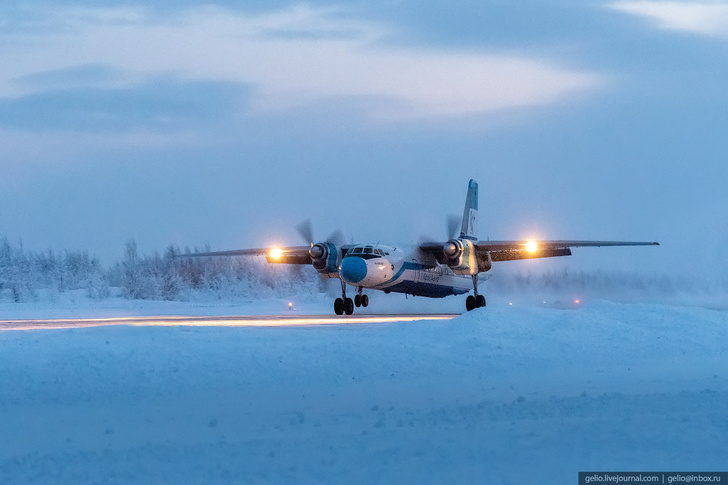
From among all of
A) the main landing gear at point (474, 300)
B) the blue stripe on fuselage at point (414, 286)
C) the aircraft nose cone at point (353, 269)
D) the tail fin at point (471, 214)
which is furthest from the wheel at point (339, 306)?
the tail fin at point (471, 214)

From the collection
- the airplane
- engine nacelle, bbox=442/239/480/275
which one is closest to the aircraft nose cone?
the airplane

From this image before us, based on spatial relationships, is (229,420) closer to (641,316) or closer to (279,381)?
(279,381)

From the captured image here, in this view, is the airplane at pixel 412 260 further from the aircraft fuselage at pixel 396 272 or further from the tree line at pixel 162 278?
the tree line at pixel 162 278

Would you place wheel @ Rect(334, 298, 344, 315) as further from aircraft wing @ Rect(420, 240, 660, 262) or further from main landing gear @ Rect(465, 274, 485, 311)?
main landing gear @ Rect(465, 274, 485, 311)

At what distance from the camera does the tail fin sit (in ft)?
164

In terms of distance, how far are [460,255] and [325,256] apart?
6.55 meters

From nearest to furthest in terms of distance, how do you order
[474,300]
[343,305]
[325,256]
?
1. [343,305]
2. [325,256]
3. [474,300]

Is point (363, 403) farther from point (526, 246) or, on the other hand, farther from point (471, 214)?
point (471, 214)

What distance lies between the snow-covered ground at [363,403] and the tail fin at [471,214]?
21785 mm

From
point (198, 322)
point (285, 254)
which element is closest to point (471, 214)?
point (285, 254)

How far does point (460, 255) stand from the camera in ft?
140

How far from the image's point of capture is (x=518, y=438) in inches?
482

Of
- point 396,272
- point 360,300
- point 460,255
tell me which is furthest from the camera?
point 360,300

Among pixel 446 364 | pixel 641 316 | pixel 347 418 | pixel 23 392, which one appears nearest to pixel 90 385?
pixel 23 392
